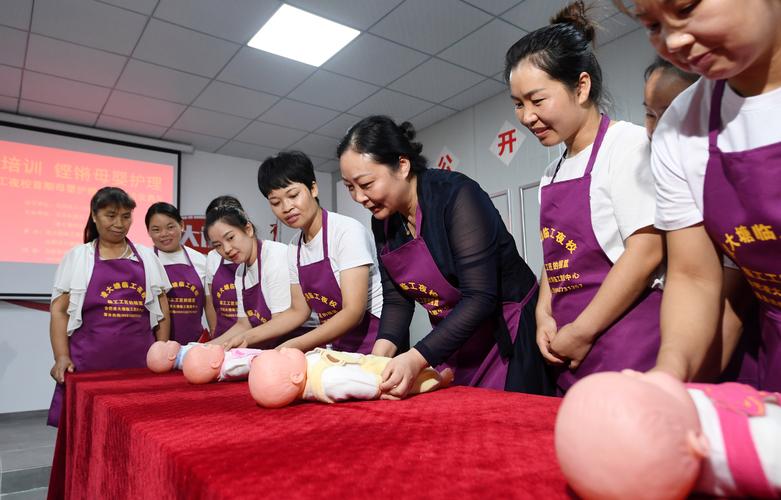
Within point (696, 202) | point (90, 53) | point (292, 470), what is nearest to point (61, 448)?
point (292, 470)

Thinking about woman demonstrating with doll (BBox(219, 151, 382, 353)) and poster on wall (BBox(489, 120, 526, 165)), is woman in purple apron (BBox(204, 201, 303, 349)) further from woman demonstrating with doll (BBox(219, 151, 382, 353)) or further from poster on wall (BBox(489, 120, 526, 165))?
poster on wall (BBox(489, 120, 526, 165))

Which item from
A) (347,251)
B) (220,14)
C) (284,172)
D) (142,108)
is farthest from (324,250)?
(142,108)

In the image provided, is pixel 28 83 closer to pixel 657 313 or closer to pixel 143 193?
pixel 143 193

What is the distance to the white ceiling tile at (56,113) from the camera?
4.22 meters

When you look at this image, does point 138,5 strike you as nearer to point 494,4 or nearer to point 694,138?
point 494,4

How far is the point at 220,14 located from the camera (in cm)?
308

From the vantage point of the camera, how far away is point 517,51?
3.86 feet

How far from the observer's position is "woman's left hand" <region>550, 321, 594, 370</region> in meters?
1.06

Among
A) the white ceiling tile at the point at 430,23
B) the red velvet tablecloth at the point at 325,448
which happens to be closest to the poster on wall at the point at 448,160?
the white ceiling tile at the point at 430,23

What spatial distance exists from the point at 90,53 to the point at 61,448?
2818 mm

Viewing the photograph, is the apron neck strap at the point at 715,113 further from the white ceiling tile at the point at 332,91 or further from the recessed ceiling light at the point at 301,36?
the white ceiling tile at the point at 332,91

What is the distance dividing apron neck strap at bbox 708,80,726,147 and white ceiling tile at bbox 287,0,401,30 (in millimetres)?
2679

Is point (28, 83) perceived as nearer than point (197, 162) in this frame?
Yes

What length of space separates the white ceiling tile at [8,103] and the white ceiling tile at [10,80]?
75mm
